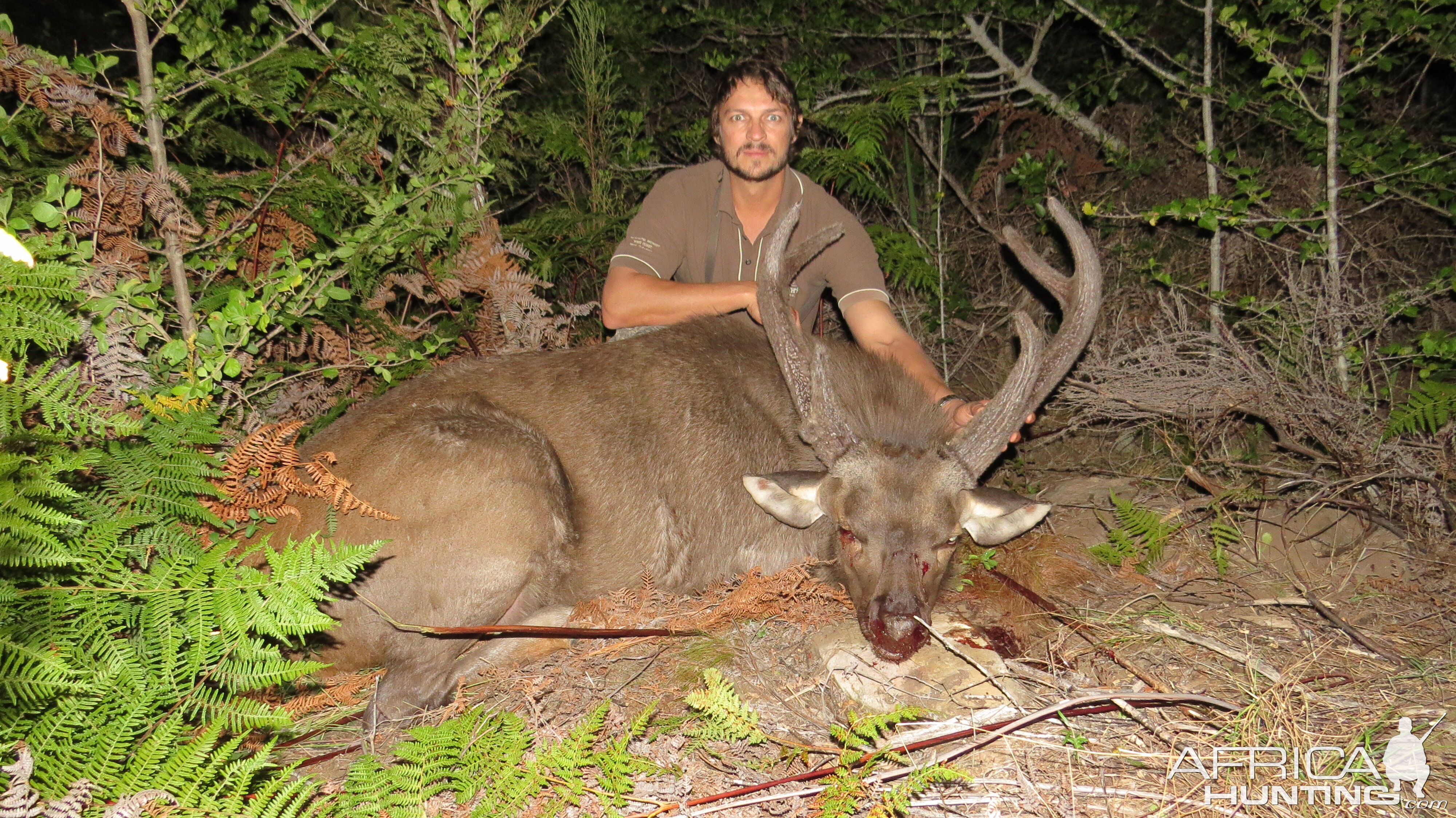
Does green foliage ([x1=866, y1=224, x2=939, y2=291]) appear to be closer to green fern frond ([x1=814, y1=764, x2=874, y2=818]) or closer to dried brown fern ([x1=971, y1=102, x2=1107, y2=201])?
dried brown fern ([x1=971, y1=102, x2=1107, y2=201])

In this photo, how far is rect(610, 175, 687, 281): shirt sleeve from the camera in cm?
595

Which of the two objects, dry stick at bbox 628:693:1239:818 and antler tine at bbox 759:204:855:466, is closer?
dry stick at bbox 628:693:1239:818

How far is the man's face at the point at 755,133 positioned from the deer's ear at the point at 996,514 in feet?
10.2

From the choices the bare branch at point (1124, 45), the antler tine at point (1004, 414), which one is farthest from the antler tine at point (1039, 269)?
the bare branch at point (1124, 45)

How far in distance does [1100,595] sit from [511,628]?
328 centimetres

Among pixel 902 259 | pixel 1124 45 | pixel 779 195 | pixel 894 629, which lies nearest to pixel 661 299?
pixel 779 195

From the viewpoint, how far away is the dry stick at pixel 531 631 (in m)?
3.88

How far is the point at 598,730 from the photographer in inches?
135

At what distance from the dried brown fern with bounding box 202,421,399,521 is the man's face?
12.2 feet

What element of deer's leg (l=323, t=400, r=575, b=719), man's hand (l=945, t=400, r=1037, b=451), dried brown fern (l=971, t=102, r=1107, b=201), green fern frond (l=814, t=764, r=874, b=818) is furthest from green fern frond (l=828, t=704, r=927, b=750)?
dried brown fern (l=971, t=102, r=1107, b=201)

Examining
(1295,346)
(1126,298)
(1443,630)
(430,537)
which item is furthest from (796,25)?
(1443,630)

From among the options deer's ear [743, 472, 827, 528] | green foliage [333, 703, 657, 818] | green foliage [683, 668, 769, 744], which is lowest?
green foliage [333, 703, 657, 818]

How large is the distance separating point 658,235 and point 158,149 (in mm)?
3144

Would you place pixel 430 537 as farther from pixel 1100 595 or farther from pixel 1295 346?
pixel 1295 346
